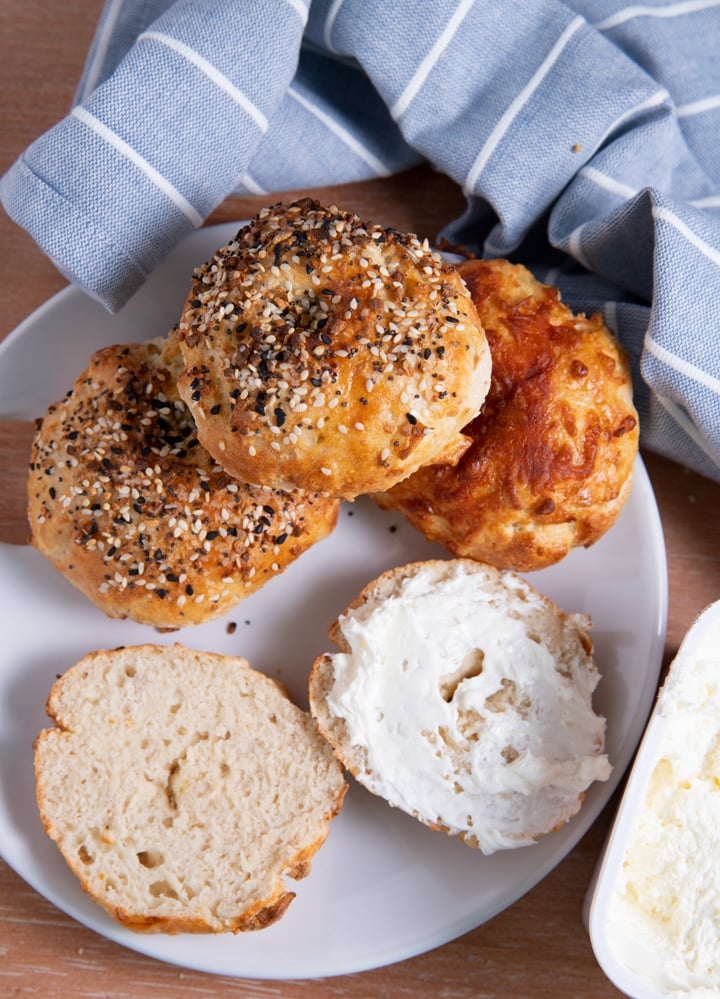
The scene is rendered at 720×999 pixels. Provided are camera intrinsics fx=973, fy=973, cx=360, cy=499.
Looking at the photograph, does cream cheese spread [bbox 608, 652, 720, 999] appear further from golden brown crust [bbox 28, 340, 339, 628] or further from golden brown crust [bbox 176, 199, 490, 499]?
golden brown crust [bbox 28, 340, 339, 628]

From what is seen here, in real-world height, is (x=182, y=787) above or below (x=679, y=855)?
below

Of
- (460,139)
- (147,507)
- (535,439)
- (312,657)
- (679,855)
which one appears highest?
(460,139)

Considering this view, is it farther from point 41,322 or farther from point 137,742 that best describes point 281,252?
point 137,742

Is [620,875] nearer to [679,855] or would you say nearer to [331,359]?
[679,855]

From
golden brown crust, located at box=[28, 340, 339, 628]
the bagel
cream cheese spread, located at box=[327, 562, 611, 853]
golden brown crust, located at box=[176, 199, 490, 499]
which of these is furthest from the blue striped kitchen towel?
the bagel

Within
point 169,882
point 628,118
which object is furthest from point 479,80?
point 169,882

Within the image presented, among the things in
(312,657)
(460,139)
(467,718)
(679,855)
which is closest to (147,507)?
(312,657)

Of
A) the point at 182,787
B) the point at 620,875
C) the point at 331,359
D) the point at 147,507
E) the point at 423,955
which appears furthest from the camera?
the point at 423,955
